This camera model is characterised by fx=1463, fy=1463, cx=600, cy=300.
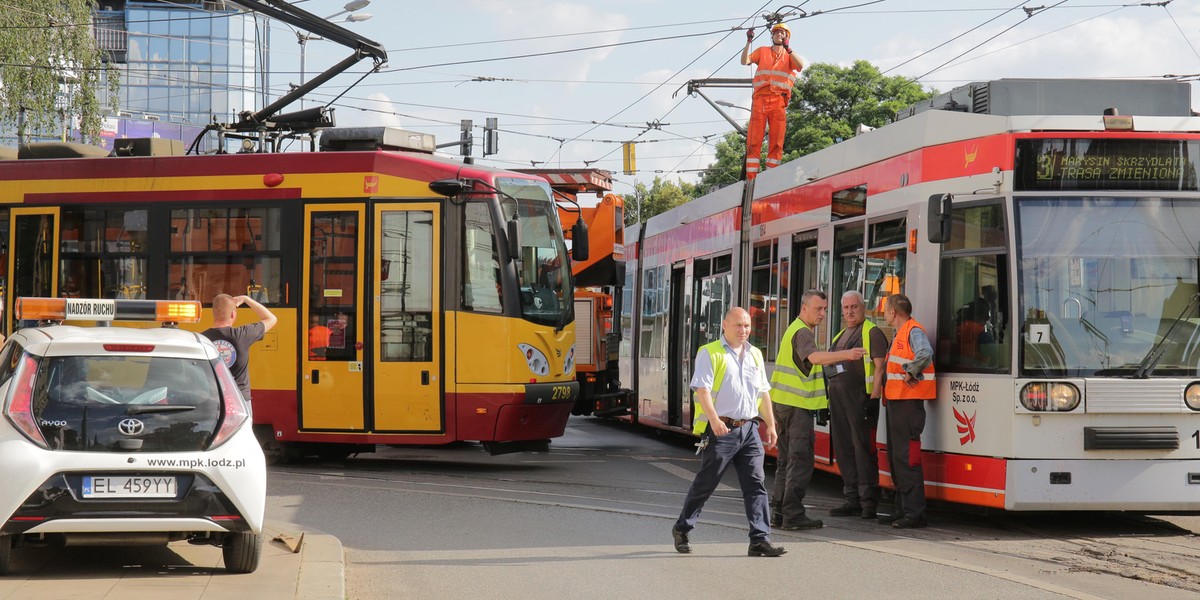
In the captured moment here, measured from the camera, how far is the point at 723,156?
213 feet

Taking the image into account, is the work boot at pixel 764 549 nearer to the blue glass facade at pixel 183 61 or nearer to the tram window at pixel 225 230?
the tram window at pixel 225 230

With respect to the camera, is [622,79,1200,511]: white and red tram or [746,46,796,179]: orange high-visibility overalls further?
[746,46,796,179]: orange high-visibility overalls

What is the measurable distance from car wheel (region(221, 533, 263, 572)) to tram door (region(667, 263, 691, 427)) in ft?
36.0

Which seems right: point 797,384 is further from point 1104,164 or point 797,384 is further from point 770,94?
point 770,94

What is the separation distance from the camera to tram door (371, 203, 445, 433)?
1491cm

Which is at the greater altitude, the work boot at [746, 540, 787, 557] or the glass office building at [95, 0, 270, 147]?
the glass office building at [95, 0, 270, 147]

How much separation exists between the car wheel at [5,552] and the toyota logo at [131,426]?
0.81 metres

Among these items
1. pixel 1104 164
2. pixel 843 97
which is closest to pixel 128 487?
pixel 1104 164

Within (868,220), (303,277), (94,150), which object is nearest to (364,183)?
(303,277)

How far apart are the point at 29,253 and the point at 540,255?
570cm

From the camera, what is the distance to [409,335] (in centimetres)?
1498

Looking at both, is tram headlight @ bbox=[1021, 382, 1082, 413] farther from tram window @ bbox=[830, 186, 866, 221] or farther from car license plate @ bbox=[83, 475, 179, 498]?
car license plate @ bbox=[83, 475, 179, 498]

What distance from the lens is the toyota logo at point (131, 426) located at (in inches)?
315

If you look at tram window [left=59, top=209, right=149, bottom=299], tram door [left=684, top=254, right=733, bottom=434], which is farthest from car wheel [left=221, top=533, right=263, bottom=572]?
tram door [left=684, top=254, right=733, bottom=434]
